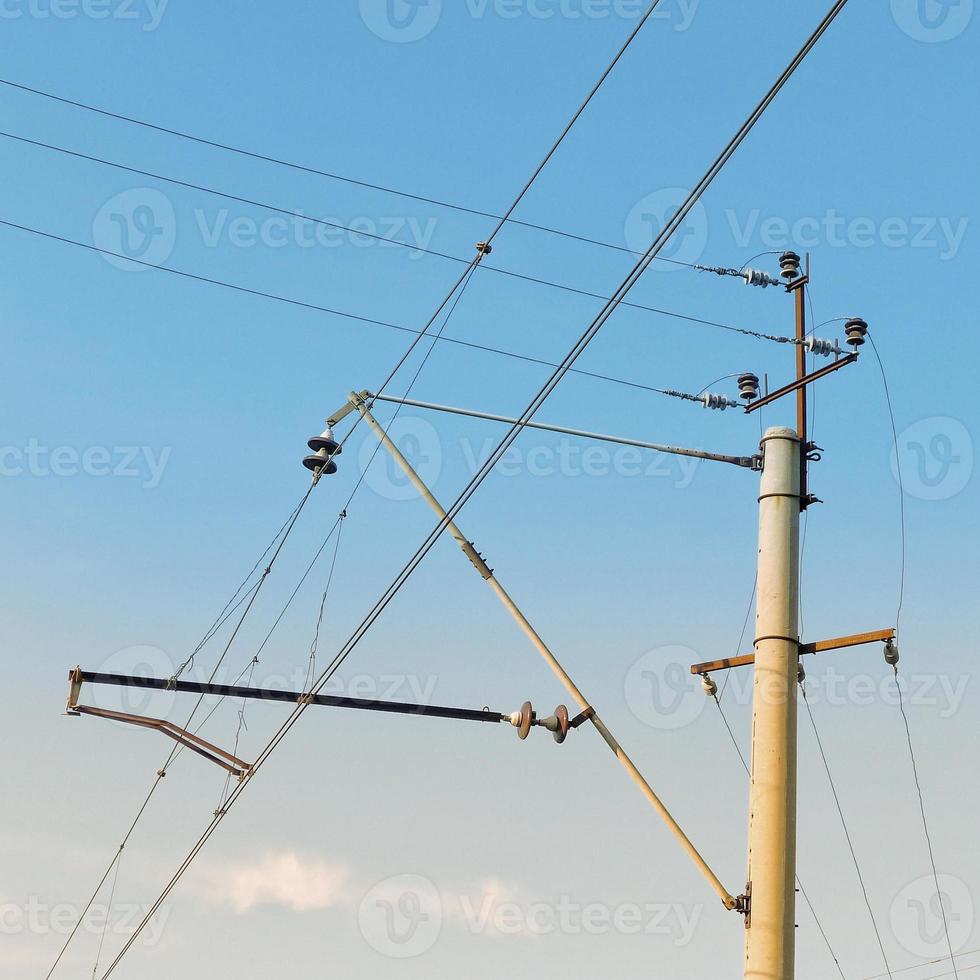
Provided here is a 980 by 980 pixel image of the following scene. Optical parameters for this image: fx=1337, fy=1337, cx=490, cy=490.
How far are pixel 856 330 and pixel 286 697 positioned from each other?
23.3ft

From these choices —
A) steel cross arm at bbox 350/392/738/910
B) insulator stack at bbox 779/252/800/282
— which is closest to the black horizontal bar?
steel cross arm at bbox 350/392/738/910

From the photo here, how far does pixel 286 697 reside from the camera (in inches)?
551

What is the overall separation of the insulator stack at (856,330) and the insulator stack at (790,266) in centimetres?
148

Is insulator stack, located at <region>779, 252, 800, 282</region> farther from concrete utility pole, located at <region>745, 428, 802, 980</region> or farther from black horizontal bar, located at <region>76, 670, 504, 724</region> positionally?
black horizontal bar, located at <region>76, 670, 504, 724</region>

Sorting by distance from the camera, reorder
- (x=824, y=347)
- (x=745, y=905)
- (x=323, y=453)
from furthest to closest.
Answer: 1. (x=323, y=453)
2. (x=824, y=347)
3. (x=745, y=905)

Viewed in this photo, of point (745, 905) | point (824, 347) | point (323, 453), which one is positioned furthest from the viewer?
point (323, 453)

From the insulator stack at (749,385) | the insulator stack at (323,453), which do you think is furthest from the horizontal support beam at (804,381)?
the insulator stack at (323,453)

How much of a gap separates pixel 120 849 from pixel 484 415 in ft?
33.1

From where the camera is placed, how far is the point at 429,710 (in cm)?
1343

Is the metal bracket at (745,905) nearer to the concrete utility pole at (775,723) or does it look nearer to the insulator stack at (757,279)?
the concrete utility pole at (775,723)

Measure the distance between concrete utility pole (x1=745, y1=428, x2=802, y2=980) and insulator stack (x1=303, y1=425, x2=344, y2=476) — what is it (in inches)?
217

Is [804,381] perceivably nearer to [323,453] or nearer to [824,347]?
[824,347]

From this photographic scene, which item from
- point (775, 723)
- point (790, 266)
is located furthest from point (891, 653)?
point (790, 266)

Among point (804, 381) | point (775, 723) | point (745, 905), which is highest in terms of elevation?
point (804, 381)
